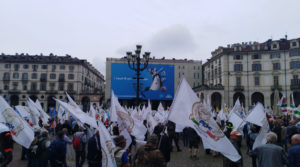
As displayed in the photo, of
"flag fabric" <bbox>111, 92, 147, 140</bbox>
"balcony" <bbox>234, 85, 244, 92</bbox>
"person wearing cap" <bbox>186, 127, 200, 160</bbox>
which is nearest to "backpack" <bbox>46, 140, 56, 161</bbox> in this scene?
"flag fabric" <bbox>111, 92, 147, 140</bbox>

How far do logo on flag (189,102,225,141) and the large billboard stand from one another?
4846 centimetres

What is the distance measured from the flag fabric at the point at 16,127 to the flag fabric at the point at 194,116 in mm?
4418

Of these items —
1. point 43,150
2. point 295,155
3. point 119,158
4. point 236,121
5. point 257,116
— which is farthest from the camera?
point 236,121

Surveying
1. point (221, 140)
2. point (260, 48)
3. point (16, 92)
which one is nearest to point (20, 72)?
point (16, 92)

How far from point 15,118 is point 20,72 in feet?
224

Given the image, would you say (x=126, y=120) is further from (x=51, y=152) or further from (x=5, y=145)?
(x=5, y=145)

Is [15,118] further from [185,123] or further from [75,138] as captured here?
[185,123]

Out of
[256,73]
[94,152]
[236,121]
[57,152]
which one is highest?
[256,73]

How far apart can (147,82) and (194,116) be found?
164ft

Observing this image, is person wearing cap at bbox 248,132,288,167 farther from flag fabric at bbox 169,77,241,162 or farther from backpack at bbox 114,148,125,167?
backpack at bbox 114,148,125,167

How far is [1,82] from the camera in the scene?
67312 millimetres

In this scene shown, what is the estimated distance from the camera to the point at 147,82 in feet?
183

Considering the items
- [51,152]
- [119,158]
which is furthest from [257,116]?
[51,152]

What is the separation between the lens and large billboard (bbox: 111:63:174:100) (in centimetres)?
5450
